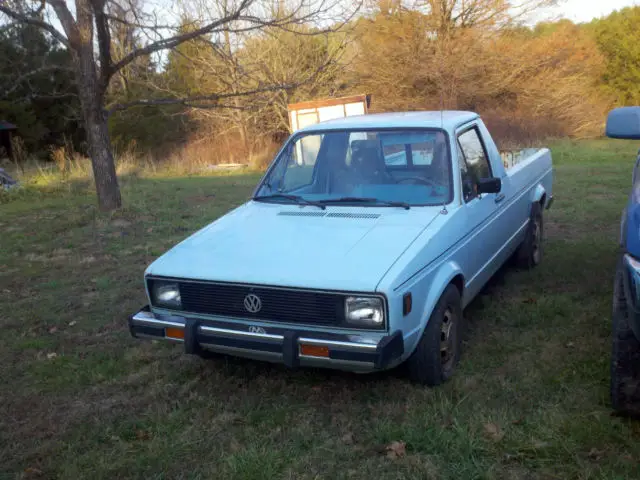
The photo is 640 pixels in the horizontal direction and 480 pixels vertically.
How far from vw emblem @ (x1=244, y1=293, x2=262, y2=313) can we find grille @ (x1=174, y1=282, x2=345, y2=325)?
18 millimetres

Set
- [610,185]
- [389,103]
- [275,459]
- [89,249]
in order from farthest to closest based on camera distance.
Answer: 1. [389,103]
2. [610,185]
3. [89,249]
4. [275,459]

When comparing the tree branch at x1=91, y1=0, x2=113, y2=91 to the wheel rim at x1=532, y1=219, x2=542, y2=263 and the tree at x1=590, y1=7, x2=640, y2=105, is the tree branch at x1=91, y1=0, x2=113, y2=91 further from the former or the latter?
the tree at x1=590, y1=7, x2=640, y2=105

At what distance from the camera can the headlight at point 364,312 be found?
3266 mm

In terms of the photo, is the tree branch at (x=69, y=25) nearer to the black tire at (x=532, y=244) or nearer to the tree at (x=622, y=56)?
the black tire at (x=532, y=244)

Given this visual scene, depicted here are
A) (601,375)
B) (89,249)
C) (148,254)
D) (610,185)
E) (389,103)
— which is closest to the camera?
(601,375)

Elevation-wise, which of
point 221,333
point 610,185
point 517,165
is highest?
point 517,165

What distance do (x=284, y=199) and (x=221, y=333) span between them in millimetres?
1438

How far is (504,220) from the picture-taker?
17.2ft

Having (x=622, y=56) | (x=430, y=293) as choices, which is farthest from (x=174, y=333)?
(x=622, y=56)

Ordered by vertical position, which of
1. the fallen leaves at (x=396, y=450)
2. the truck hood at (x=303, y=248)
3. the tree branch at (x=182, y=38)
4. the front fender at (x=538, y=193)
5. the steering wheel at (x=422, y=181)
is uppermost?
the tree branch at (x=182, y=38)

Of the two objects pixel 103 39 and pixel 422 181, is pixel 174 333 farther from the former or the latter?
pixel 103 39

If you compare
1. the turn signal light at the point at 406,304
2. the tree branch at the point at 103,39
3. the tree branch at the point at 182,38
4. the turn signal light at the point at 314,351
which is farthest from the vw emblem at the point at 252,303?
the tree branch at the point at 103,39

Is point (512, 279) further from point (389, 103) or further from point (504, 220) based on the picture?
point (389, 103)

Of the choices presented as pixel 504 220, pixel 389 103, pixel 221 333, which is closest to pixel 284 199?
pixel 221 333
